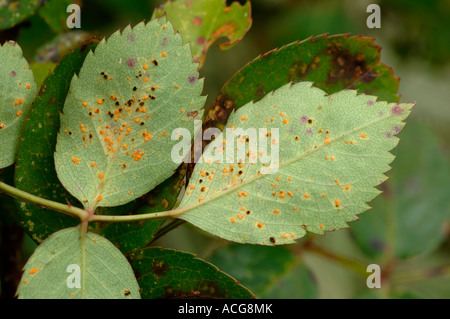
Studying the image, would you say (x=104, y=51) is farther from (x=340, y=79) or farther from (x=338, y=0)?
(x=338, y=0)

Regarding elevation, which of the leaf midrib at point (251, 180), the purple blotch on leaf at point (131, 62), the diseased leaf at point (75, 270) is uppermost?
the purple blotch on leaf at point (131, 62)

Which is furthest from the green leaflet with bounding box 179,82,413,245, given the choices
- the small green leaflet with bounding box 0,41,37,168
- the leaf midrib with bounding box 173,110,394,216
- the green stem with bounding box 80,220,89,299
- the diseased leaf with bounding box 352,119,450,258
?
the diseased leaf with bounding box 352,119,450,258

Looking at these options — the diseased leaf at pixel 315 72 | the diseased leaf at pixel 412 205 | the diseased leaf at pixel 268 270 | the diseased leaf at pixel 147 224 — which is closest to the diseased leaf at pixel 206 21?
the diseased leaf at pixel 315 72

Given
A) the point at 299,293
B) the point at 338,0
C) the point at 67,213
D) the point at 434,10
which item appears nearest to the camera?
the point at 67,213

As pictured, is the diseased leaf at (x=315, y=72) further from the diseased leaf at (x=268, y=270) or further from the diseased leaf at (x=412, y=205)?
the diseased leaf at (x=412, y=205)

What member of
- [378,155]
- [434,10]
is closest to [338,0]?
[434,10]

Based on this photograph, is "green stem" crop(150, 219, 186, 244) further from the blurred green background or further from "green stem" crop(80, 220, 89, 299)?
the blurred green background
